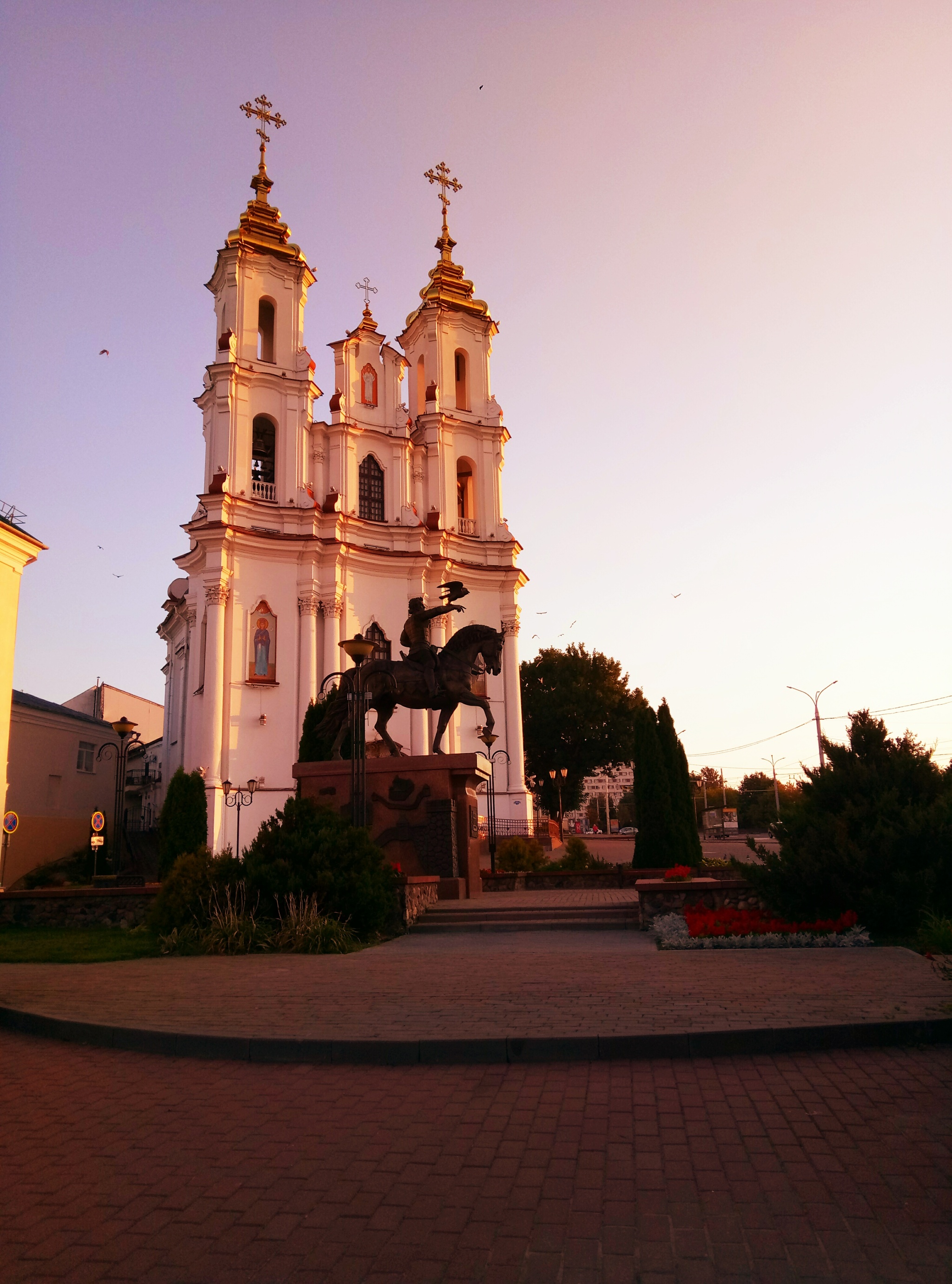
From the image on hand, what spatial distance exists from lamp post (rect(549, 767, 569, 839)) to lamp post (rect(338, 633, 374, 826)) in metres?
43.5

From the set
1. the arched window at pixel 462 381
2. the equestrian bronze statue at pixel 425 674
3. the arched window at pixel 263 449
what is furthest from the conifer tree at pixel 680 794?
the arched window at pixel 462 381

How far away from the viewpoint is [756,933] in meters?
11.8

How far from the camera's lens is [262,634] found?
4066cm

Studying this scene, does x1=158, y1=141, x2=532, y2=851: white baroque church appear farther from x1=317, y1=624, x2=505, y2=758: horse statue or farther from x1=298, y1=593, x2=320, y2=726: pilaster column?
x1=317, y1=624, x2=505, y2=758: horse statue

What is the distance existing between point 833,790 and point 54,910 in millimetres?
13766

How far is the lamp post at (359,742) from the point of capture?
16.2 meters

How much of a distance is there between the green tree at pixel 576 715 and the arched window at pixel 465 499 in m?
17.7

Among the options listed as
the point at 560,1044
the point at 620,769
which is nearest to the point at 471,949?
the point at 560,1044

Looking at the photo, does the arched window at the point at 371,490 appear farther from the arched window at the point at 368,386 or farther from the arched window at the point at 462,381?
the arched window at the point at 462,381

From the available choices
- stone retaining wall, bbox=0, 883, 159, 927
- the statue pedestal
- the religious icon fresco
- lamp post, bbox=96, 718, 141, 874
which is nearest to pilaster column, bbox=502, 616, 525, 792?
the religious icon fresco

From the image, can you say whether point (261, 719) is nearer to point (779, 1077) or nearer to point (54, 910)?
point (54, 910)

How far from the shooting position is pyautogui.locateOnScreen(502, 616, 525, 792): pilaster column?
42969 millimetres

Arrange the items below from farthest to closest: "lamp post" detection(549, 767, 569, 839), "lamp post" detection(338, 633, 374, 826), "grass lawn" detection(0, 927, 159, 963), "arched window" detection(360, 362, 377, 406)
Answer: "lamp post" detection(549, 767, 569, 839)
"arched window" detection(360, 362, 377, 406)
"lamp post" detection(338, 633, 374, 826)
"grass lawn" detection(0, 927, 159, 963)

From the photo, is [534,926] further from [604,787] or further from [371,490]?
[604,787]
